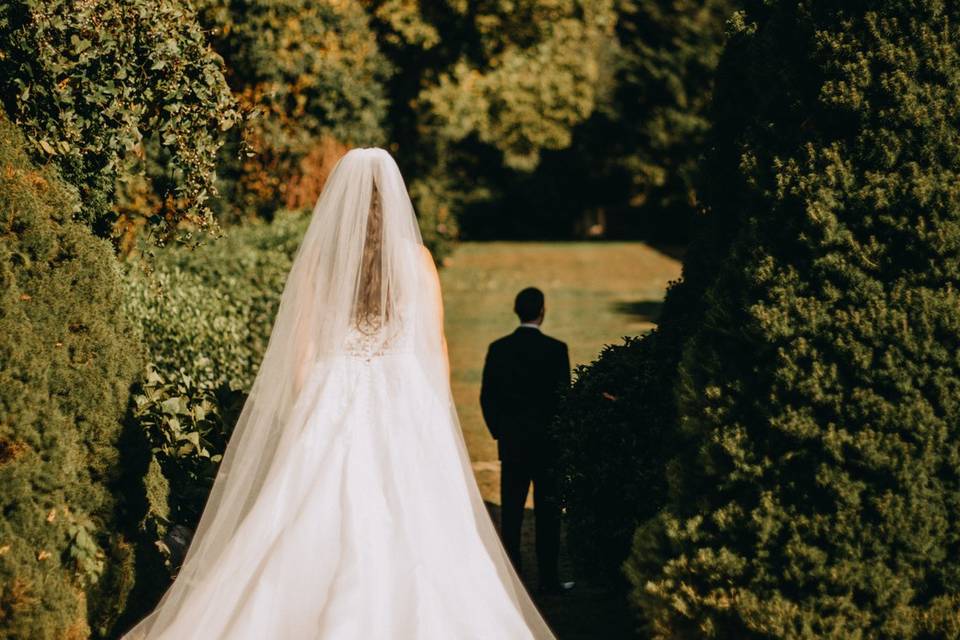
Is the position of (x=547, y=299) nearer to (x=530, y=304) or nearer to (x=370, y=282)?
(x=530, y=304)

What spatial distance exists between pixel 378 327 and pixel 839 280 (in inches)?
81.5

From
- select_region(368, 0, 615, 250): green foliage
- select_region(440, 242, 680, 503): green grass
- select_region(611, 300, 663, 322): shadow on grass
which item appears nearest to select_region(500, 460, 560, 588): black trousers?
select_region(440, 242, 680, 503): green grass

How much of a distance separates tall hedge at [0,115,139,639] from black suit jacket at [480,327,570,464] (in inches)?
88.8

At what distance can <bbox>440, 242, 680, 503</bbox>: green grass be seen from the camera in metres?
12.2

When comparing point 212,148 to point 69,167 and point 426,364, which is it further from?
point 426,364

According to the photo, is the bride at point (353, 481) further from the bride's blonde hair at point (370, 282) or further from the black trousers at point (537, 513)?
the black trousers at point (537, 513)

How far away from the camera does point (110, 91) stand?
524 centimetres

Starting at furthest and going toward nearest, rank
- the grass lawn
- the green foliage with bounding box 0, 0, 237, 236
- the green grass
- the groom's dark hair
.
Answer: the green grass < the groom's dark hair < the grass lawn < the green foliage with bounding box 0, 0, 237, 236

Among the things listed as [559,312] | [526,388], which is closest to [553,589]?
[526,388]

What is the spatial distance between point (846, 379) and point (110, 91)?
3749mm

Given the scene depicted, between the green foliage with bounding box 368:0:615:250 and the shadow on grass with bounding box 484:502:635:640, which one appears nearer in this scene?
the shadow on grass with bounding box 484:502:635:640

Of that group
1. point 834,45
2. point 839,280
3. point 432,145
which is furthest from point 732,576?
point 432,145

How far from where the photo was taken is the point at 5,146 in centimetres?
436

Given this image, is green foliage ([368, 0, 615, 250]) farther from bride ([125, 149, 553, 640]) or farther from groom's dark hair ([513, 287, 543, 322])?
bride ([125, 149, 553, 640])
